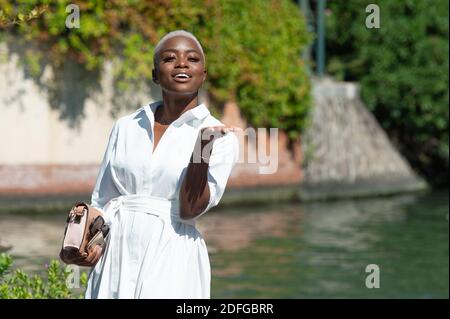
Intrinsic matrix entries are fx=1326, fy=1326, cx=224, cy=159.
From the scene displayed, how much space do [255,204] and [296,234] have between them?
4.24 m

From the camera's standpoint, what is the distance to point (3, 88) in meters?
18.0

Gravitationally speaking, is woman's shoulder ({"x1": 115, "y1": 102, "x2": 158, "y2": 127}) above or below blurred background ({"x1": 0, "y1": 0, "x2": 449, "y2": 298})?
below

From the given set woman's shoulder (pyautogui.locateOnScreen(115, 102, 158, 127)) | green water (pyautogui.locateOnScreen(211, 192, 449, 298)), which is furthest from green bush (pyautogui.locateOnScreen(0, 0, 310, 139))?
woman's shoulder (pyautogui.locateOnScreen(115, 102, 158, 127))

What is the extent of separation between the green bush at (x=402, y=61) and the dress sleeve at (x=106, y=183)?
740 inches

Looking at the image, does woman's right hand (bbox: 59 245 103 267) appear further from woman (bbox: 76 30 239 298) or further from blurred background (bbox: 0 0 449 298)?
blurred background (bbox: 0 0 449 298)

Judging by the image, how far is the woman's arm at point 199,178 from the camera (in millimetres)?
4922

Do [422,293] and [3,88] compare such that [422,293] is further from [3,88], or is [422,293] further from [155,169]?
[3,88]

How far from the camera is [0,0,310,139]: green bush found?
18.5 metres

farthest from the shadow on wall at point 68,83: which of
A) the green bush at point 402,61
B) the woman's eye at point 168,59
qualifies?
the woman's eye at point 168,59

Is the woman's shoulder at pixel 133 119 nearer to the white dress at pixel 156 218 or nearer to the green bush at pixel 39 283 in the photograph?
the white dress at pixel 156 218

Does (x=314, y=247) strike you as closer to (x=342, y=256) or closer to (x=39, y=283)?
(x=342, y=256)

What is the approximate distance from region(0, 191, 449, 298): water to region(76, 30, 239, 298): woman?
5850mm

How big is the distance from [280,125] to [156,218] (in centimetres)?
1678
